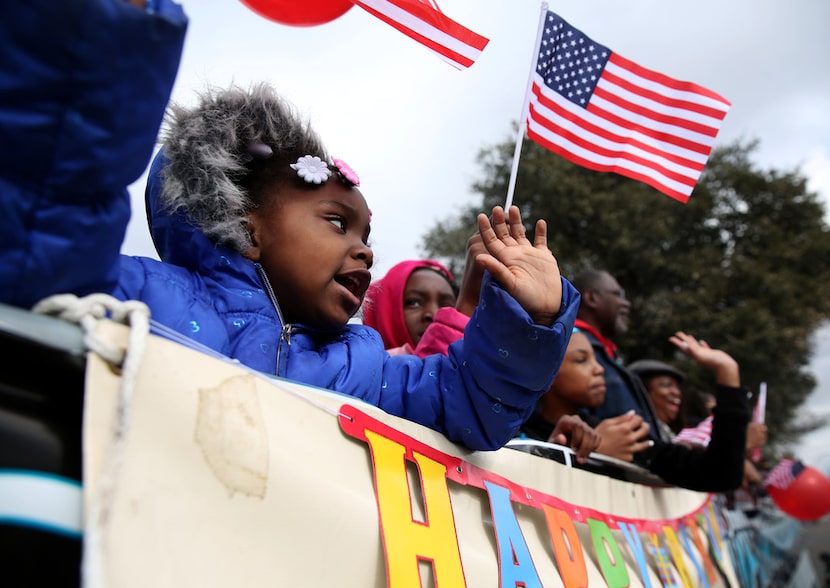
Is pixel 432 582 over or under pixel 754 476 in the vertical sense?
over

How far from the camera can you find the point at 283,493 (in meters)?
1.04

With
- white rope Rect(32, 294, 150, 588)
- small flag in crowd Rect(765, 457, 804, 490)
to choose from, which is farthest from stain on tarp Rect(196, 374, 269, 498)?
small flag in crowd Rect(765, 457, 804, 490)

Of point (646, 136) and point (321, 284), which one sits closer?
point (321, 284)

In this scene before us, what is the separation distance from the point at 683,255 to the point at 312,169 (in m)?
17.5

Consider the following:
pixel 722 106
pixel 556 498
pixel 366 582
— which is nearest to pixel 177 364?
pixel 366 582

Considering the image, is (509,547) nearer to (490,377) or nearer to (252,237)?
(490,377)

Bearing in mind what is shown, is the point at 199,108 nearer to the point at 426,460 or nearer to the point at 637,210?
the point at 426,460

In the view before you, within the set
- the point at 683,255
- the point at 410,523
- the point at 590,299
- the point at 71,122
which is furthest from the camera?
the point at 683,255

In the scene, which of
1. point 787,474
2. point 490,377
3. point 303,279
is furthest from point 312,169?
point 787,474

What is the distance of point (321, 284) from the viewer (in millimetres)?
1701

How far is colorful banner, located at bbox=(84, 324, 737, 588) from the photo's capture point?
32.1 inches

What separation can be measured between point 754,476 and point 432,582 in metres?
7.38

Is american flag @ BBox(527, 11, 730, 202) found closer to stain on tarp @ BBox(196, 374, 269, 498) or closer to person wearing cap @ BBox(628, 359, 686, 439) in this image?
stain on tarp @ BBox(196, 374, 269, 498)

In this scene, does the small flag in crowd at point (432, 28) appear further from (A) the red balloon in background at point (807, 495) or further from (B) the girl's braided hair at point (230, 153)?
(A) the red balloon in background at point (807, 495)
